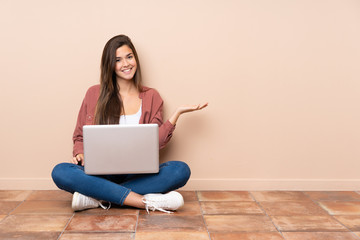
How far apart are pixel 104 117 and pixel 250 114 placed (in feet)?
3.19

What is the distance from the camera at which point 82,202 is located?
2.20 metres

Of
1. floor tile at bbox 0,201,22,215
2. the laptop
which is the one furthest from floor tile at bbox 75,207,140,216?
floor tile at bbox 0,201,22,215

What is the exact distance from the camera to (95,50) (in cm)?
263

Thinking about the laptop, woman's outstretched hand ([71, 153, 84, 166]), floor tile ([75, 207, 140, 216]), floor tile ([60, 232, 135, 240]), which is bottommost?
floor tile ([75, 207, 140, 216])

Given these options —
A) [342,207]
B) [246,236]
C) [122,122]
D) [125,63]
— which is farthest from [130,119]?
[342,207]

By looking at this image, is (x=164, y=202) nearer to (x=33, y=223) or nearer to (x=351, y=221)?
(x=33, y=223)

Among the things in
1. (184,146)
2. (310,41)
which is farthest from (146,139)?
(310,41)

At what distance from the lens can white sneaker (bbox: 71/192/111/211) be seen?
7.14 ft

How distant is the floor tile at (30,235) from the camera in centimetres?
182

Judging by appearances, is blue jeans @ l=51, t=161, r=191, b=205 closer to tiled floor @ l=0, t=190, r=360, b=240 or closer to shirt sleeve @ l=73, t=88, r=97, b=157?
tiled floor @ l=0, t=190, r=360, b=240

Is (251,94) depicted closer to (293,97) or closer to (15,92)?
(293,97)

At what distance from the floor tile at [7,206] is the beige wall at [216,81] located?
331mm

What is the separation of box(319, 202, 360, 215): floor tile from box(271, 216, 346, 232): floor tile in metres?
0.14

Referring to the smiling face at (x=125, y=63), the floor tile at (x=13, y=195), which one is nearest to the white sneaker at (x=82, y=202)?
the floor tile at (x=13, y=195)
